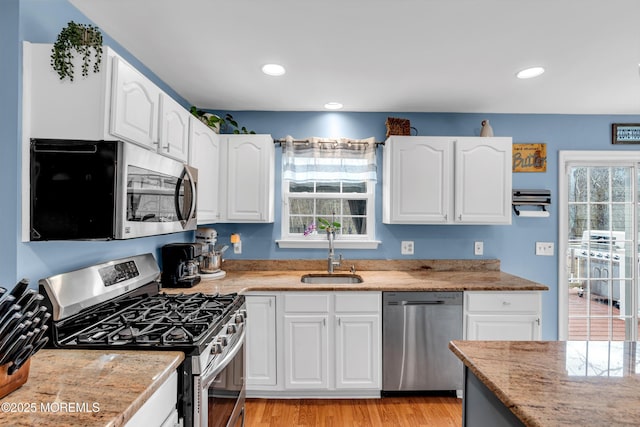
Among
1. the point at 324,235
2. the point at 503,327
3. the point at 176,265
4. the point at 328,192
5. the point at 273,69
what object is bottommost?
the point at 503,327

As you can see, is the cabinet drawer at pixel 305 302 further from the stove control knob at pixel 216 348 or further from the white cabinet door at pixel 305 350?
the stove control knob at pixel 216 348

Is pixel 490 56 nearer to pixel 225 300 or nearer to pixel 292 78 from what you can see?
pixel 292 78

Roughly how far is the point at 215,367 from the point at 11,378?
0.71 m

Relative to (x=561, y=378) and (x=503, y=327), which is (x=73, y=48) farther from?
(x=503, y=327)

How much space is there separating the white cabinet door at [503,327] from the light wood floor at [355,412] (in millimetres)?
532

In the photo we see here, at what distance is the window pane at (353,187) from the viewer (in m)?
3.25

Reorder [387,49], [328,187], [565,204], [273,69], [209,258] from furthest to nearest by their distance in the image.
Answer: [328,187] → [565,204] → [209,258] → [273,69] → [387,49]

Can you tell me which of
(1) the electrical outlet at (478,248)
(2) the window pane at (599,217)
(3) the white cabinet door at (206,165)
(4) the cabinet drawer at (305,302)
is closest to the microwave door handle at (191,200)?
(3) the white cabinet door at (206,165)

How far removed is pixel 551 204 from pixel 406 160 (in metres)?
1.50

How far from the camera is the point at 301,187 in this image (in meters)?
3.24

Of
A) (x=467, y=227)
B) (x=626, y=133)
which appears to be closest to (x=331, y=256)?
(x=467, y=227)

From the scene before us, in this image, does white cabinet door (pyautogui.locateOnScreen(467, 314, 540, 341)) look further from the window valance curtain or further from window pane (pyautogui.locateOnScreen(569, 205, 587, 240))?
the window valance curtain

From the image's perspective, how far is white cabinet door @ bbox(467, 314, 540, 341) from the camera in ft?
8.21

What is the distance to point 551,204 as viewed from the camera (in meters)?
3.16
